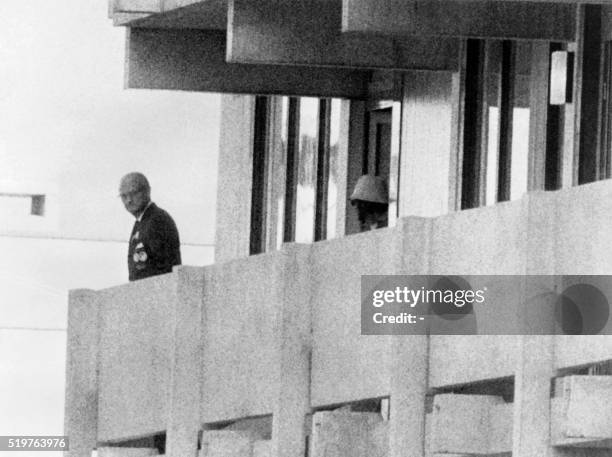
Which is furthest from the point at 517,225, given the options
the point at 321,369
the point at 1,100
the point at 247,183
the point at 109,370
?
the point at 1,100

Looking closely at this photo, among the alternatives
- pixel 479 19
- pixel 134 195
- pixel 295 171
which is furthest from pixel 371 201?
pixel 295 171

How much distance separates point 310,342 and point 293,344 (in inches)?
3.9

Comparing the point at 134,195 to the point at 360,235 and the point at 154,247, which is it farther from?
the point at 360,235

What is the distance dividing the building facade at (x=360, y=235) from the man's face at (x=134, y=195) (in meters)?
0.86

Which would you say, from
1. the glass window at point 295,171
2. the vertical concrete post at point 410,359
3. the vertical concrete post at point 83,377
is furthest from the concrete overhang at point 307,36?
Result: the vertical concrete post at point 410,359

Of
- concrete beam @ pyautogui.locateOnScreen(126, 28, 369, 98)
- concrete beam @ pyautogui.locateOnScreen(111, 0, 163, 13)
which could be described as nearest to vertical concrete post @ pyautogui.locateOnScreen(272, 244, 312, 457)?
concrete beam @ pyautogui.locateOnScreen(111, 0, 163, 13)

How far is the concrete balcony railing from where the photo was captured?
12.3m

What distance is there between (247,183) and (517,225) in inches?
466

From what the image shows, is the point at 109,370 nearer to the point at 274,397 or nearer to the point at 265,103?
the point at 274,397

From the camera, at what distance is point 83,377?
61.0 feet

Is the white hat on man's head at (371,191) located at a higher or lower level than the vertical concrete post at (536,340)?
higher

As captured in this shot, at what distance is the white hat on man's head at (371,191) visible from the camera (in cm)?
1834

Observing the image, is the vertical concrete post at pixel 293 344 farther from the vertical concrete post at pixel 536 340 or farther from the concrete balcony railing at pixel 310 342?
the vertical concrete post at pixel 536 340

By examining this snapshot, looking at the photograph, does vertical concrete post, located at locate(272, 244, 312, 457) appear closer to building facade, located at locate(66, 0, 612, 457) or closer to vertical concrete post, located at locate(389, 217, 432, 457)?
building facade, located at locate(66, 0, 612, 457)
